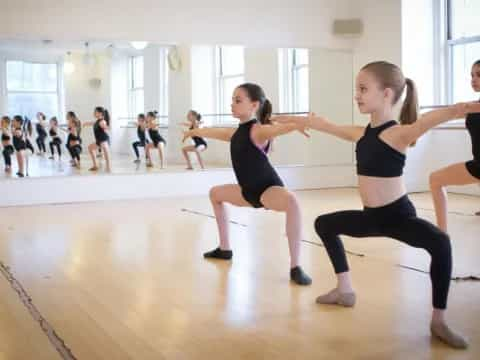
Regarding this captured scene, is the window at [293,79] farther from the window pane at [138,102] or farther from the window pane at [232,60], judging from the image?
the window pane at [138,102]

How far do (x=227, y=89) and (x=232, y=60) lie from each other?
48 cm

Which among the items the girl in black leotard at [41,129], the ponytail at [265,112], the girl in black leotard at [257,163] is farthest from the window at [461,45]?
the girl in black leotard at [41,129]

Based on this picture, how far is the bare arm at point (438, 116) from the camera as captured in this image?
2.22m

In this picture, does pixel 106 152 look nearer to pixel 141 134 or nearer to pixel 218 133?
pixel 141 134

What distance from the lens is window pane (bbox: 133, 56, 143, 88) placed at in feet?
27.2

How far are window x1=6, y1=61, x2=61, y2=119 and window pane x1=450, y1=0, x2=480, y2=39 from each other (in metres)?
4.93

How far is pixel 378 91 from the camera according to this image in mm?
2494

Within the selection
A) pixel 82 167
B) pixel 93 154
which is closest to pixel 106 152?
pixel 93 154

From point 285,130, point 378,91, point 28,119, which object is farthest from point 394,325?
point 28,119

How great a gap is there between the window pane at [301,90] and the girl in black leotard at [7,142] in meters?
3.66

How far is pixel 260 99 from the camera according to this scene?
355 centimetres

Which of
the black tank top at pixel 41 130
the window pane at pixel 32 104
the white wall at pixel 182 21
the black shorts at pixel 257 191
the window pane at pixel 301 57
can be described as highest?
the white wall at pixel 182 21

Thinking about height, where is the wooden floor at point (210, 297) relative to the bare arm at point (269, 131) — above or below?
below

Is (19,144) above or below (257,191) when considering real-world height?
above
